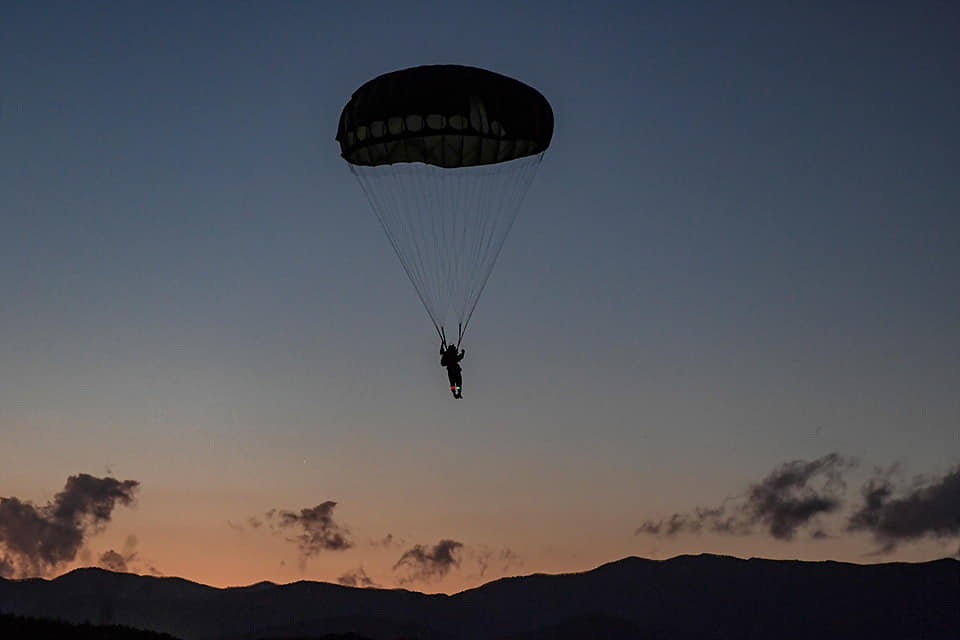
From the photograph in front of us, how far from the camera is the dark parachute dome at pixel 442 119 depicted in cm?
4016

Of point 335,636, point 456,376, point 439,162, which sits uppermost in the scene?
point 439,162

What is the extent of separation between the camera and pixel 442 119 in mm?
40031

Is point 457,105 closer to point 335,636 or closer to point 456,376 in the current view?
point 456,376

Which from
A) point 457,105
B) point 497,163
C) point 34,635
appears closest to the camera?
point 34,635

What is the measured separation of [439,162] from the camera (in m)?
42.4

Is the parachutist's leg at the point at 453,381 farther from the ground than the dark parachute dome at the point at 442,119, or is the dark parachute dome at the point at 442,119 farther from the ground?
the dark parachute dome at the point at 442,119

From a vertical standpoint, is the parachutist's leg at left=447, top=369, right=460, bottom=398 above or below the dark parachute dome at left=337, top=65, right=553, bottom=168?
below

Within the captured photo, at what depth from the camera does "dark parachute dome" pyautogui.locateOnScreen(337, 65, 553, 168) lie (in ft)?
132

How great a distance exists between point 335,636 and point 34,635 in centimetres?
946

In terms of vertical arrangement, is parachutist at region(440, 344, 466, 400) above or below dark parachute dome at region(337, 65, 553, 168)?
below

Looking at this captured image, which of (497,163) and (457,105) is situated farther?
(497,163)

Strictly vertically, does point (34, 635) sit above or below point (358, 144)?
below

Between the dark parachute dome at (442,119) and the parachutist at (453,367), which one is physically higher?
the dark parachute dome at (442,119)

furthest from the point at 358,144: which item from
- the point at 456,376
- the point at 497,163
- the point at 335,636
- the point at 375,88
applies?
the point at 335,636
